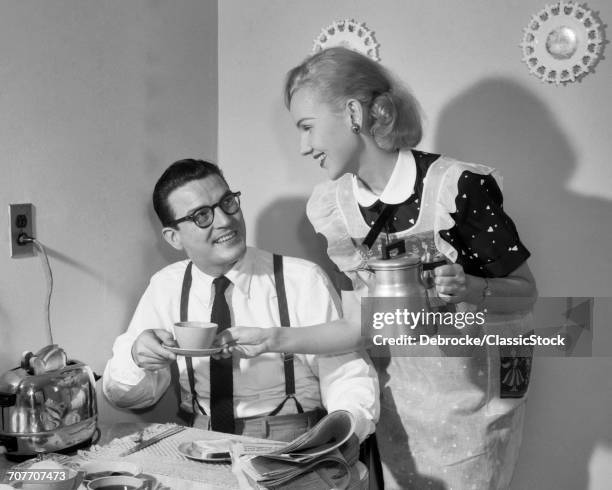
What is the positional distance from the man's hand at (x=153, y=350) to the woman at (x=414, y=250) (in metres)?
0.18

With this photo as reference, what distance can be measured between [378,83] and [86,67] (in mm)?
820

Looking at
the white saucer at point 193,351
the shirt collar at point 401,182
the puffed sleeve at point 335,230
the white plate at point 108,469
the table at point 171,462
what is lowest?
the table at point 171,462

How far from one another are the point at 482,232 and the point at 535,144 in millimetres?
621

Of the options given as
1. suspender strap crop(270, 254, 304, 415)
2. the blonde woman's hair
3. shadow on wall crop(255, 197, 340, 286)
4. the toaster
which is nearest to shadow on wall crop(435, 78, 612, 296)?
the blonde woman's hair

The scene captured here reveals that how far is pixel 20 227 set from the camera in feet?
6.47

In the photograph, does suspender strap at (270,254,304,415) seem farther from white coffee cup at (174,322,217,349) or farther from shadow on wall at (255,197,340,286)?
shadow on wall at (255,197,340,286)

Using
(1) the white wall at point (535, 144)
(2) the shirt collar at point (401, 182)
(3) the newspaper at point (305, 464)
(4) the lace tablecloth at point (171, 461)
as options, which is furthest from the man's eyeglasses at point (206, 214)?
(1) the white wall at point (535, 144)

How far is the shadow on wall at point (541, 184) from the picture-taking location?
2367mm

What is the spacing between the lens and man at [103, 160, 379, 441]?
6.63 feet

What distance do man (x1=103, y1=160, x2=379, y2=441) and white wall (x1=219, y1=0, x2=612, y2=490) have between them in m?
0.75

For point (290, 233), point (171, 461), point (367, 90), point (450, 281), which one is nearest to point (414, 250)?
point (450, 281)

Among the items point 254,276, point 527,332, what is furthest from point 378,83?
point 527,332

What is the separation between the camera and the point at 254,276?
2141 mm

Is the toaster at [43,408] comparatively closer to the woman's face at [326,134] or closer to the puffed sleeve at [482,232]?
the woman's face at [326,134]
